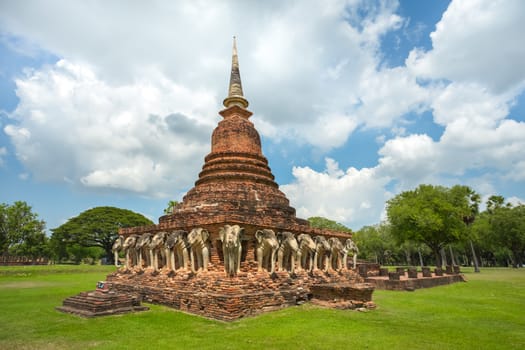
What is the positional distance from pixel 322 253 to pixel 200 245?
599 centimetres

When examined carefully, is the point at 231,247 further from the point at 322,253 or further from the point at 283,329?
the point at 322,253

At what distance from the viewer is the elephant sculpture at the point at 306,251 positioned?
13039 millimetres

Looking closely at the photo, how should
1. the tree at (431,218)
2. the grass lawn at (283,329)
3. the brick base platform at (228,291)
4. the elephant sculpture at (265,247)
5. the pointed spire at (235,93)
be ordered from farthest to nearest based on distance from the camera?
1. the tree at (431,218)
2. the pointed spire at (235,93)
3. the elephant sculpture at (265,247)
4. the brick base platform at (228,291)
5. the grass lawn at (283,329)

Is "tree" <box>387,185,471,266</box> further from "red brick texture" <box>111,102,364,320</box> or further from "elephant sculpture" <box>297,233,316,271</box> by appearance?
"elephant sculpture" <box>297,233,316,271</box>

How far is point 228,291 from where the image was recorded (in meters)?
9.84

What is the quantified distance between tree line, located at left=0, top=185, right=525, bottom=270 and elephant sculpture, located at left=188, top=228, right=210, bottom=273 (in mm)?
24587

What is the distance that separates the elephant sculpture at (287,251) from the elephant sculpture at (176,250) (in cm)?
348

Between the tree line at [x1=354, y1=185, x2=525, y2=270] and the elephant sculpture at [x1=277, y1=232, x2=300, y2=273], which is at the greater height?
the tree line at [x1=354, y1=185, x2=525, y2=270]

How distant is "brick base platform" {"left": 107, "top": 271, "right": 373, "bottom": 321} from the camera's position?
957 centimetres

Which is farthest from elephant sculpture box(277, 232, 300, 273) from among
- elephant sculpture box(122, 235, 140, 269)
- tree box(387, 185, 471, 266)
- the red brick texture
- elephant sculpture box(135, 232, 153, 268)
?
tree box(387, 185, 471, 266)

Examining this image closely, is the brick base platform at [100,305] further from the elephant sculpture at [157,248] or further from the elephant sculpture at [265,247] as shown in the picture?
the elephant sculpture at [265,247]

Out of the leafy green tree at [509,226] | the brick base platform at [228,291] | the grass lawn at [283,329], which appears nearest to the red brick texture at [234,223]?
the brick base platform at [228,291]

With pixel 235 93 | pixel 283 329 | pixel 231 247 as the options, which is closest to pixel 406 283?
pixel 231 247

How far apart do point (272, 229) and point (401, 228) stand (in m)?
24.1
